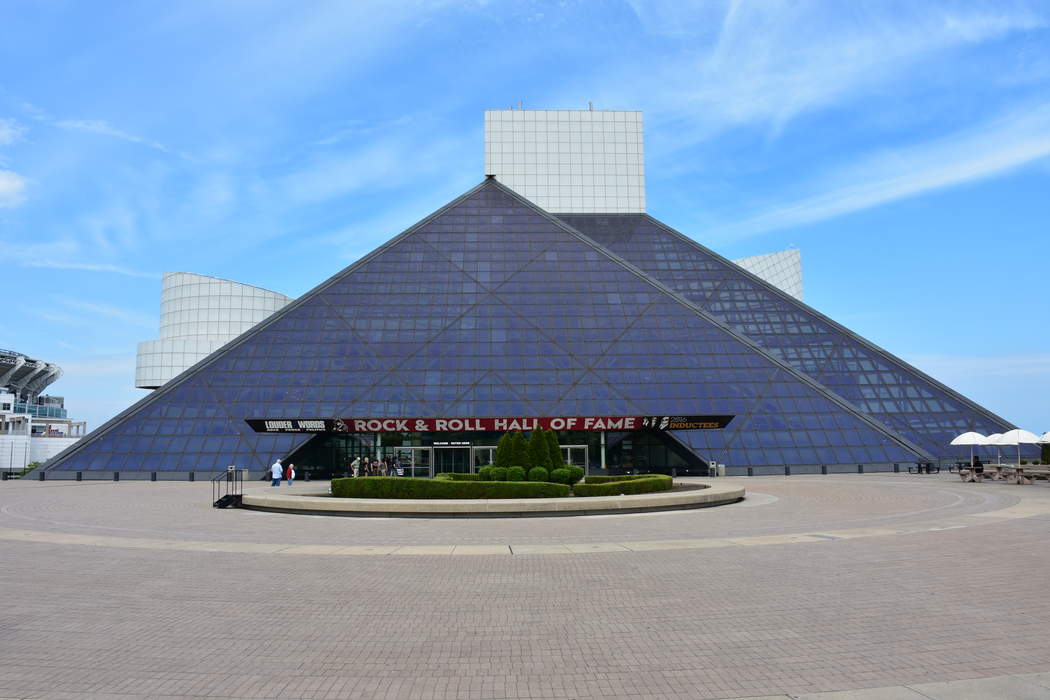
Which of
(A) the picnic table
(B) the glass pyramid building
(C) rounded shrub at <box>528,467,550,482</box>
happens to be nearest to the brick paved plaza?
(C) rounded shrub at <box>528,467,550,482</box>

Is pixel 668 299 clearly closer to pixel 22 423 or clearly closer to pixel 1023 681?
pixel 1023 681

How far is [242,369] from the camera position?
148 feet

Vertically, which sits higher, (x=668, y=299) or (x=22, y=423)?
(x=668, y=299)

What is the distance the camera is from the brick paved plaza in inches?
276

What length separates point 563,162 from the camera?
76.5 metres

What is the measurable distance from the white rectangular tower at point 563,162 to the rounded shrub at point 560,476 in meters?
52.3

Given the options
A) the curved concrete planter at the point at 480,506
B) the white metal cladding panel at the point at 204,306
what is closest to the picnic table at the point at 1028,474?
the curved concrete planter at the point at 480,506

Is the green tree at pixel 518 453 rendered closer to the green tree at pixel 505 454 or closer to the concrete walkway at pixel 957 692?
the green tree at pixel 505 454

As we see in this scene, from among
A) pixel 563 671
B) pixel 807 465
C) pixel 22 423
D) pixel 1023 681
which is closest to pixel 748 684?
pixel 563 671

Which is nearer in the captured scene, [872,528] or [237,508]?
[872,528]

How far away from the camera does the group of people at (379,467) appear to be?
39744mm

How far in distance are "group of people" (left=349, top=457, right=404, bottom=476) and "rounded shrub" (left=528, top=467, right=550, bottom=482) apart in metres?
15.4

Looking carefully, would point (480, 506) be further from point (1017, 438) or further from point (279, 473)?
point (1017, 438)

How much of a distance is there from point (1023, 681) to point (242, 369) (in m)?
44.1
